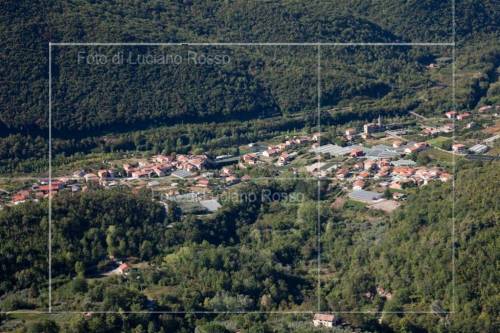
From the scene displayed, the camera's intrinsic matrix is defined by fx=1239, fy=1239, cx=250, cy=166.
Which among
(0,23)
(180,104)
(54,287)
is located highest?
(0,23)

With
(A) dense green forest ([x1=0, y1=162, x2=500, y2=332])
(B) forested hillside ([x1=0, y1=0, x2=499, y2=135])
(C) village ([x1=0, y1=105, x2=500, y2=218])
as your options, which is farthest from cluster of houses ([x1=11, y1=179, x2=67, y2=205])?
(B) forested hillside ([x1=0, y1=0, x2=499, y2=135])

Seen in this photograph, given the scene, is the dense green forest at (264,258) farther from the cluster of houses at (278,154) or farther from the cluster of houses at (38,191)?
the cluster of houses at (278,154)

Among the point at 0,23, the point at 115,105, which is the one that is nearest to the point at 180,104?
the point at 115,105

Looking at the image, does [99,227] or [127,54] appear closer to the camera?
[99,227]

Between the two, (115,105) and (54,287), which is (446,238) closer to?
(54,287)

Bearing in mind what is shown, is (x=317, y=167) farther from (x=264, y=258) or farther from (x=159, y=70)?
(x=159, y=70)

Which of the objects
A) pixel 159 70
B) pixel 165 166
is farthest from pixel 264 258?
pixel 159 70
